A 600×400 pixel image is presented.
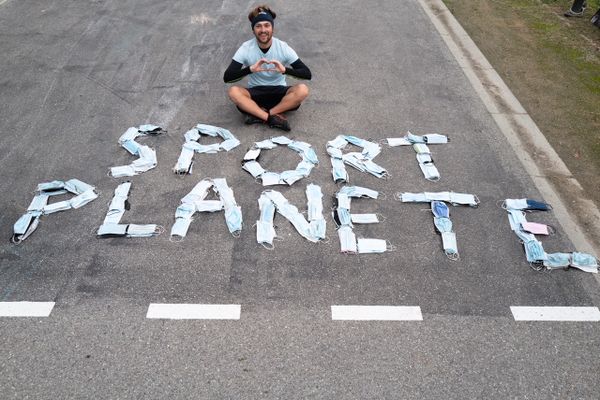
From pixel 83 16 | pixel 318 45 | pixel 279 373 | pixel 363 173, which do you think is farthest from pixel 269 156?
pixel 83 16

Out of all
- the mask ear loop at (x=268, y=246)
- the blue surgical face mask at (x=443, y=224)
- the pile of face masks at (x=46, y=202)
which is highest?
the blue surgical face mask at (x=443, y=224)

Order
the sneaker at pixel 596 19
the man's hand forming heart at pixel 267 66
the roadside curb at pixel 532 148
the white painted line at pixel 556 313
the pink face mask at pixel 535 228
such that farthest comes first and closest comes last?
the sneaker at pixel 596 19, the man's hand forming heart at pixel 267 66, the roadside curb at pixel 532 148, the pink face mask at pixel 535 228, the white painted line at pixel 556 313

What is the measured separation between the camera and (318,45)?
8023mm

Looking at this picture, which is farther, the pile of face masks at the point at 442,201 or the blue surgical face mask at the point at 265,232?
the pile of face masks at the point at 442,201

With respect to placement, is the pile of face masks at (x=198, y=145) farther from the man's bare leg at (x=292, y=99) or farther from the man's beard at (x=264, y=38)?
the man's beard at (x=264, y=38)

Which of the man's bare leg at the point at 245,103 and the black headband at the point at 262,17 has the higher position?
the black headband at the point at 262,17

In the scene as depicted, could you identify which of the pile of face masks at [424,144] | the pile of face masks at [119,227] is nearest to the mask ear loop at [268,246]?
the pile of face masks at [119,227]

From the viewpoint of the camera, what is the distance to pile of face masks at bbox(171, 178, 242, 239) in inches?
174

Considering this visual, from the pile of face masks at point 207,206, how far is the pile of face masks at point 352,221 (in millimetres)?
995

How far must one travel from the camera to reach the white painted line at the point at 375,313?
3662 millimetres

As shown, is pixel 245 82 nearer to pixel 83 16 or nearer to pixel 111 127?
pixel 111 127

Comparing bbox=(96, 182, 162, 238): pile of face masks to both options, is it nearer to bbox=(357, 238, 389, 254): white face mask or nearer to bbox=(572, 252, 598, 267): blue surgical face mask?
bbox=(357, 238, 389, 254): white face mask

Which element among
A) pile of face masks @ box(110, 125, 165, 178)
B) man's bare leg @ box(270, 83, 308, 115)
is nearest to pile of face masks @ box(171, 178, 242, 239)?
pile of face masks @ box(110, 125, 165, 178)

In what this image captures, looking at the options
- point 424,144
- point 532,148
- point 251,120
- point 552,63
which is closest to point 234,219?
point 251,120
